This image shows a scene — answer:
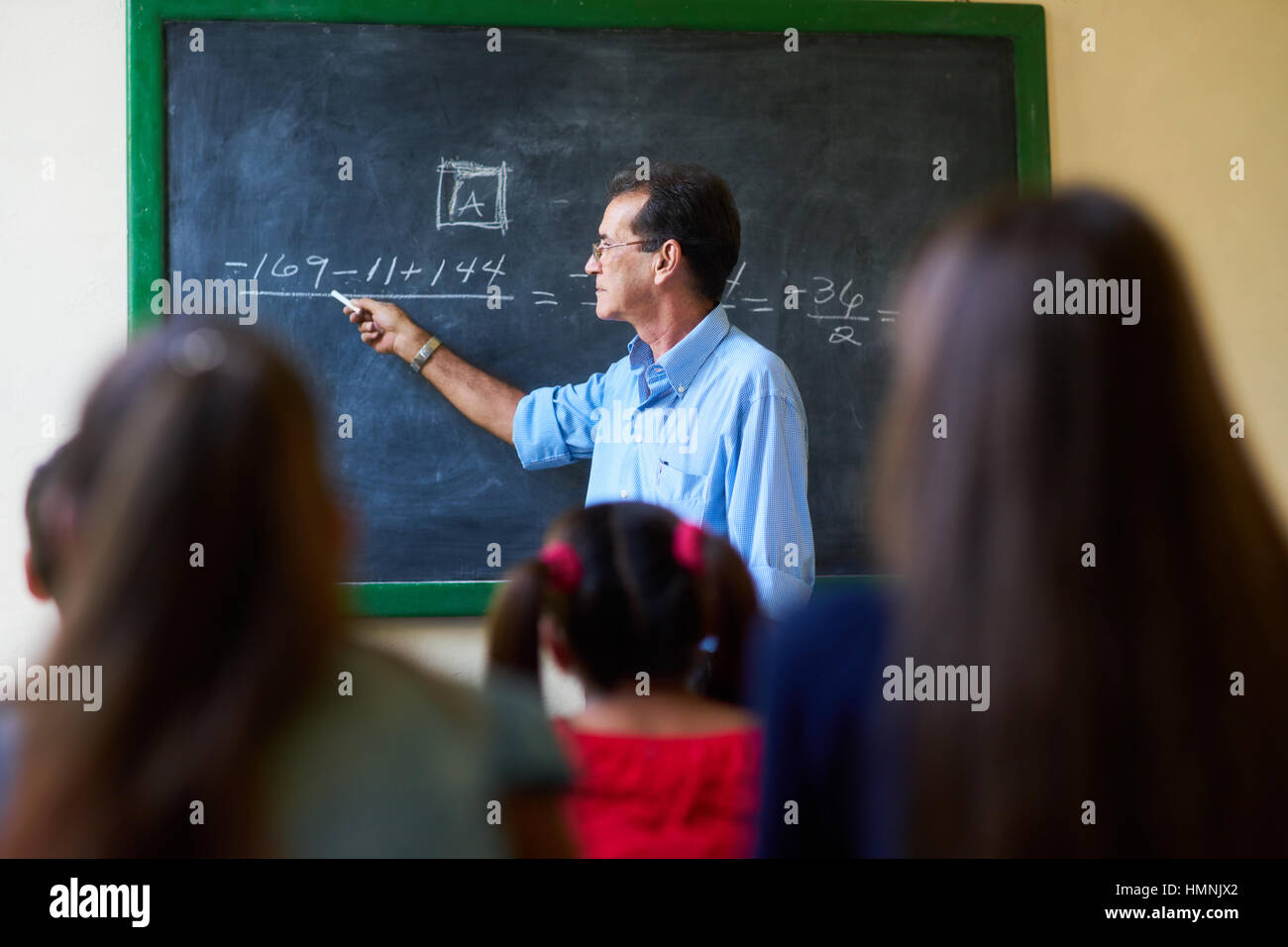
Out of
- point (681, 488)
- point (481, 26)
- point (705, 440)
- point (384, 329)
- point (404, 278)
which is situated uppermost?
point (481, 26)

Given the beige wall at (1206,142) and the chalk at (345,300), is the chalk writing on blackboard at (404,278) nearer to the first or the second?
the chalk at (345,300)

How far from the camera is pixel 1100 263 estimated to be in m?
0.82

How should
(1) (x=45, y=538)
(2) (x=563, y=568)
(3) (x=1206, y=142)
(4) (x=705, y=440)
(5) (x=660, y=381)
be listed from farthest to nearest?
(3) (x=1206, y=142) → (5) (x=660, y=381) → (4) (x=705, y=440) → (2) (x=563, y=568) → (1) (x=45, y=538)

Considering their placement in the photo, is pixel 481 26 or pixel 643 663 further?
pixel 481 26

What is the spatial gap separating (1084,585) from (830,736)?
21 centimetres

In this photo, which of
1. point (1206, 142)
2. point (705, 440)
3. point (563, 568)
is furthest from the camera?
point (1206, 142)

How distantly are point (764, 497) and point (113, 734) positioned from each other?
5.52 feet

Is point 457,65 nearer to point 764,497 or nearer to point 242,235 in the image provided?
point 242,235

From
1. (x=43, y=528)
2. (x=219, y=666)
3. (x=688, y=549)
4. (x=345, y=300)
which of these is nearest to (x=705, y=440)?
(x=345, y=300)

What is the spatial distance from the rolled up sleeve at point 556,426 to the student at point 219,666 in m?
1.77

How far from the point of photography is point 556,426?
2.61 meters

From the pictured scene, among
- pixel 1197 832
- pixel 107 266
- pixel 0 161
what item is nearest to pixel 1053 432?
pixel 1197 832

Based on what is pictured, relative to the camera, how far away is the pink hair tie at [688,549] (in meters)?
1.37

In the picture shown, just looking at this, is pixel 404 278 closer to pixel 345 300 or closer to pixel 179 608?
pixel 345 300
